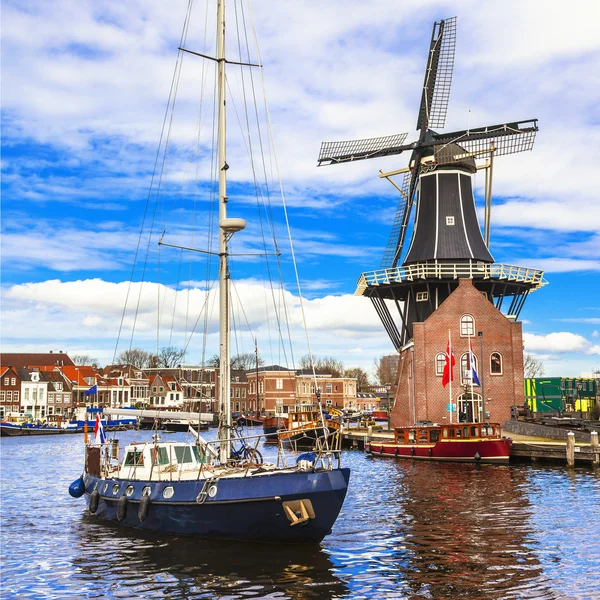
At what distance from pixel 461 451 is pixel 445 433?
2.10 metres

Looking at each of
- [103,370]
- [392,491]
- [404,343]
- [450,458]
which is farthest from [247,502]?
[103,370]

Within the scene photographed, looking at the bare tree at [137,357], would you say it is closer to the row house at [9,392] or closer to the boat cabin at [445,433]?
the row house at [9,392]

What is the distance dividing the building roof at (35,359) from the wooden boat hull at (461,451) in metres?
116

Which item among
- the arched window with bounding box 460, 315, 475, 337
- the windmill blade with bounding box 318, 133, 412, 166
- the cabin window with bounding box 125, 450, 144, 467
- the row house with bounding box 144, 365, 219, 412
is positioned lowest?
the cabin window with bounding box 125, 450, 144, 467

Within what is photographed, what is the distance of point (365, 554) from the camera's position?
20891 mm

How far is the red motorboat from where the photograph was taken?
43938mm

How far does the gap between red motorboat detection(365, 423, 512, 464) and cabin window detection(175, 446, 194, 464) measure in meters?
24.1

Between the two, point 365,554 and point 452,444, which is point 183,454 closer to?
point 365,554

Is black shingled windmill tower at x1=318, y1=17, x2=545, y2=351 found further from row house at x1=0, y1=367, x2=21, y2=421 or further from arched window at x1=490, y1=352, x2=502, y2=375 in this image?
row house at x1=0, y1=367, x2=21, y2=421

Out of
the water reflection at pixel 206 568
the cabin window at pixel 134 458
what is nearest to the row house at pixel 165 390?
the cabin window at pixel 134 458

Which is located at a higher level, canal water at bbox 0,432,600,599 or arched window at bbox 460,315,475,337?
arched window at bbox 460,315,475,337

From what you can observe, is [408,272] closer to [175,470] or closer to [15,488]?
[15,488]

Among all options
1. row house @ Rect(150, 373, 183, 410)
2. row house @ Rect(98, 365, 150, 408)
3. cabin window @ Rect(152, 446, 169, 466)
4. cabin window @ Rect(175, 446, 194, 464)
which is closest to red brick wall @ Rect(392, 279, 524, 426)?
cabin window @ Rect(175, 446, 194, 464)

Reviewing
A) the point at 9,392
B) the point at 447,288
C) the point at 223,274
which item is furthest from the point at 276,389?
the point at 223,274
